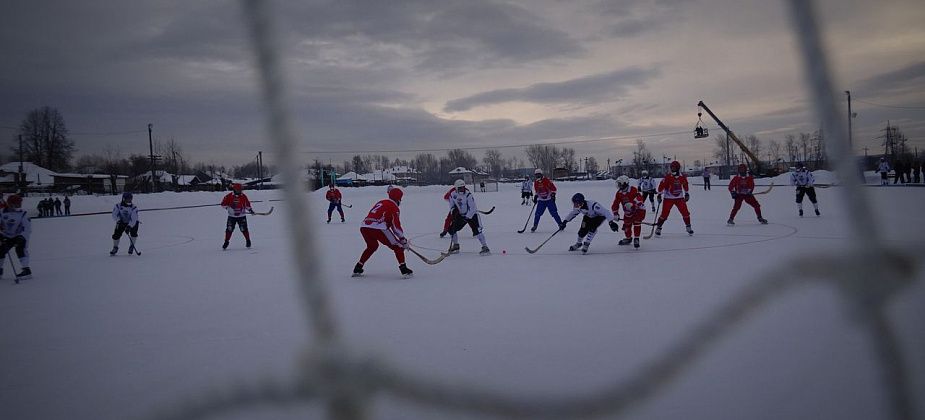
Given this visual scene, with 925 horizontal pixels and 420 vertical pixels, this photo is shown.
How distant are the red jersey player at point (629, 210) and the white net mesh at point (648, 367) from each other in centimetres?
707

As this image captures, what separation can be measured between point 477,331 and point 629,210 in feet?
18.2

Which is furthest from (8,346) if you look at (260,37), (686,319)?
(686,319)

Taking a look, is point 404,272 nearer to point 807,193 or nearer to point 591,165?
point 807,193

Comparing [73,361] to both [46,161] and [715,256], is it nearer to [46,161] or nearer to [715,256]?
[46,161]

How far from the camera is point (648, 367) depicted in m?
1.40

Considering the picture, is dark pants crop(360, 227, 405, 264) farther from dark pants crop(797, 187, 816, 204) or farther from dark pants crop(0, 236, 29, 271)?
dark pants crop(797, 187, 816, 204)

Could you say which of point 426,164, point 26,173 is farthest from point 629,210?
point 426,164

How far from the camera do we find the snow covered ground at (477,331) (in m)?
2.59

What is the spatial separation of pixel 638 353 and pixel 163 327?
4064 mm

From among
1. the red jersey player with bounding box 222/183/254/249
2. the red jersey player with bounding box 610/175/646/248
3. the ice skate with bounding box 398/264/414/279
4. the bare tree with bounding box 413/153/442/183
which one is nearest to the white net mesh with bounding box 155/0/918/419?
the ice skate with bounding box 398/264/414/279

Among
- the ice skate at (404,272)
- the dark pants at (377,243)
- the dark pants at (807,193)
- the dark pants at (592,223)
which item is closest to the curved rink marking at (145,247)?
the dark pants at (377,243)

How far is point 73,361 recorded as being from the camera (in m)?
3.45

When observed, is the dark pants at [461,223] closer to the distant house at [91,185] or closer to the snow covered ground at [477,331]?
the snow covered ground at [477,331]

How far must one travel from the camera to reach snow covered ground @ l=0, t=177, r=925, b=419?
2.59m
